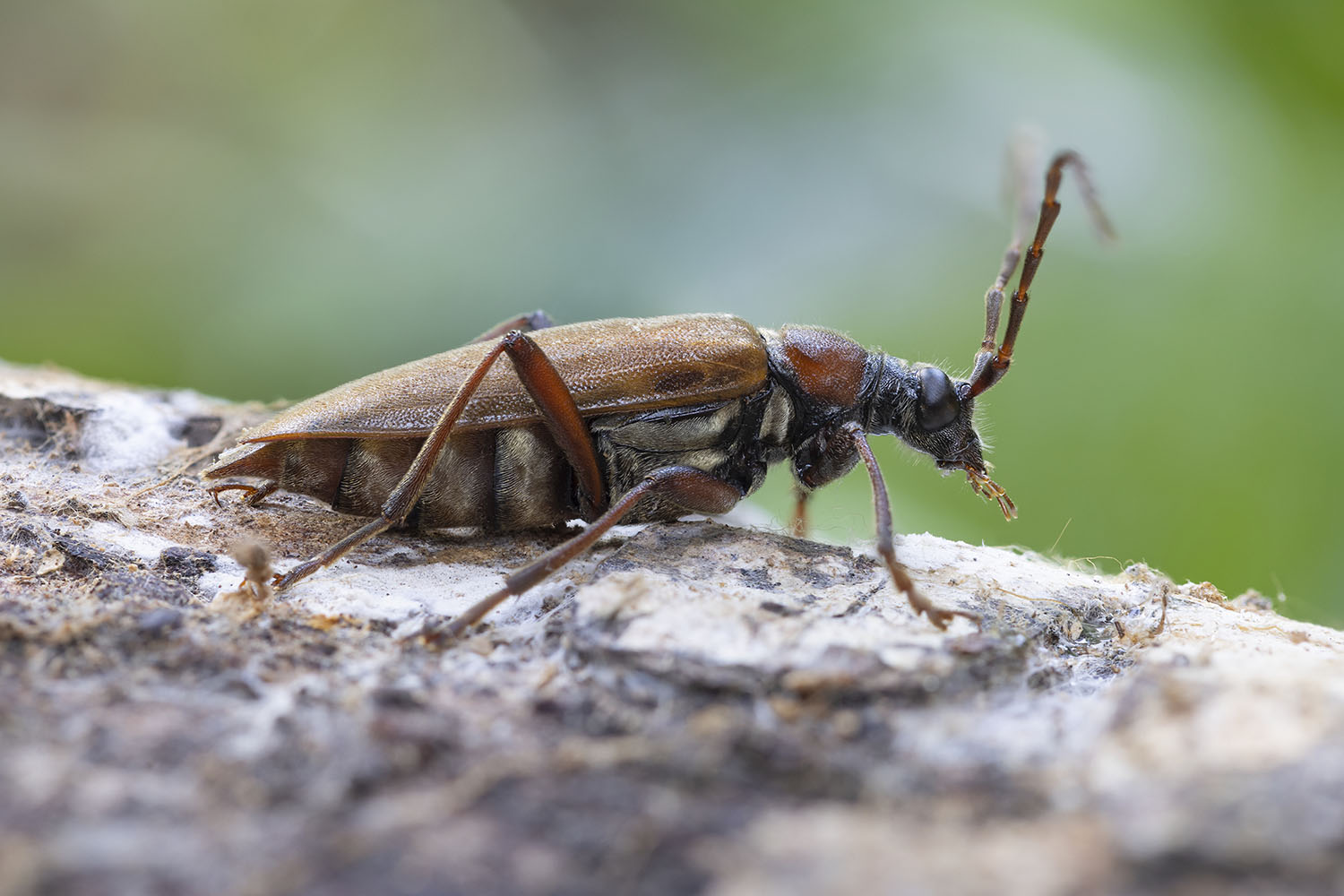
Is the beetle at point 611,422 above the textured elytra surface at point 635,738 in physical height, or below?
above

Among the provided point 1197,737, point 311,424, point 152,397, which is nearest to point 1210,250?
point 1197,737

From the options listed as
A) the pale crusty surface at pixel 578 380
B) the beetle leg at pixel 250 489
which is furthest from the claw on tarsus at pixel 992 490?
the beetle leg at pixel 250 489

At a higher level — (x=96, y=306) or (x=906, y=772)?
(x=96, y=306)

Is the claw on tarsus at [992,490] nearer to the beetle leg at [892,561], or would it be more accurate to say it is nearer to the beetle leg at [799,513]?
the beetle leg at [799,513]

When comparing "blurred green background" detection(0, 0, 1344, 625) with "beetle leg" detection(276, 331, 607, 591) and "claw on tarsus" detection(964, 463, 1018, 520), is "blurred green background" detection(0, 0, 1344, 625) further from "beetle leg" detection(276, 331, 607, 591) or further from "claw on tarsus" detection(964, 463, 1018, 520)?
"beetle leg" detection(276, 331, 607, 591)

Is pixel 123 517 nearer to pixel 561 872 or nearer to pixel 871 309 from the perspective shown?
pixel 561 872

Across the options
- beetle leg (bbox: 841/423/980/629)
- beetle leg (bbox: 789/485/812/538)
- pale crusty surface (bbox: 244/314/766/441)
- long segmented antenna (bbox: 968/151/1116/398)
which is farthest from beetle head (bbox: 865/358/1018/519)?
beetle leg (bbox: 841/423/980/629)
